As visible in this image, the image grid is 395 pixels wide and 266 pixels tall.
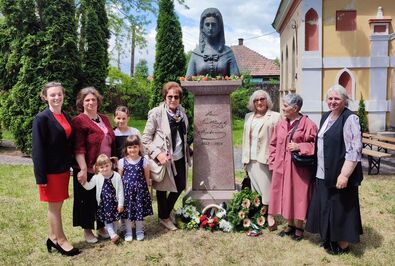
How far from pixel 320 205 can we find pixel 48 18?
9269mm

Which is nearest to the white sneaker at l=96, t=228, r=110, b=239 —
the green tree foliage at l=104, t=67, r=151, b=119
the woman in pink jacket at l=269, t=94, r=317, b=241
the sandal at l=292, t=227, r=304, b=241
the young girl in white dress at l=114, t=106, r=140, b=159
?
the young girl in white dress at l=114, t=106, r=140, b=159

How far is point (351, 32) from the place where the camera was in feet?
40.2

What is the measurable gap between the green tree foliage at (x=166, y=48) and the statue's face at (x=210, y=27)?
7.90 meters

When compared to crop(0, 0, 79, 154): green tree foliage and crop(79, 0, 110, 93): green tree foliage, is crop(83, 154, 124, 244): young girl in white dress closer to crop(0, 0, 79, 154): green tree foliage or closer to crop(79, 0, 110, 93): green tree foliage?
crop(0, 0, 79, 154): green tree foliage

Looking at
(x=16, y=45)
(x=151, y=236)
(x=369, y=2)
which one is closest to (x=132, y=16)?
(x=16, y=45)

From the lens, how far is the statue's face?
5270 millimetres

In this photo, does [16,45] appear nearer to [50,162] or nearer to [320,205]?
[50,162]

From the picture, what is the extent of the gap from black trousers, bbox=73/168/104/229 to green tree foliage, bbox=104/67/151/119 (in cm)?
1986

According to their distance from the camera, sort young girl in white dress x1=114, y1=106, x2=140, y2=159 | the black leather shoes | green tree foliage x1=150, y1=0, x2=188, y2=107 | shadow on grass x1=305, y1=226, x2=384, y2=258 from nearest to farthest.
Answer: the black leather shoes, shadow on grass x1=305, y1=226, x2=384, y2=258, young girl in white dress x1=114, y1=106, x2=140, y2=159, green tree foliage x1=150, y1=0, x2=188, y2=107

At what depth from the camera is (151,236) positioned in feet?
15.7

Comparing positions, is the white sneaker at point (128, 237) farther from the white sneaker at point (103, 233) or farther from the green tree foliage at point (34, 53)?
the green tree foliage at point (34, 53)

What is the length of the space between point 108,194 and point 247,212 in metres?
1.79

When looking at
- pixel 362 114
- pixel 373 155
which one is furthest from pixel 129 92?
pixel 373 155

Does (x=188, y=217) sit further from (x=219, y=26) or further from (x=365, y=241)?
(x=219, y=26)
